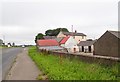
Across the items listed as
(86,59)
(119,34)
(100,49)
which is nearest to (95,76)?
(86,59)

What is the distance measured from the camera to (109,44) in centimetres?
4150

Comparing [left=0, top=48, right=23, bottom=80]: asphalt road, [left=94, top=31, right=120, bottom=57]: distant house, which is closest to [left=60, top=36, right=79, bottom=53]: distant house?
[left=94, top=31, right=120, bottom=57]: distant house

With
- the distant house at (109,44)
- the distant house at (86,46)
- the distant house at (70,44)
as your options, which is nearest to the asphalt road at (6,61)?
the distant house at (109,44)

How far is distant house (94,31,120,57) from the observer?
38906 millimetres

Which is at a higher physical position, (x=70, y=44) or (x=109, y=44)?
(x=109, y=44)

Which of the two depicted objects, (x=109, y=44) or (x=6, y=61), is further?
(x=109, y=44)

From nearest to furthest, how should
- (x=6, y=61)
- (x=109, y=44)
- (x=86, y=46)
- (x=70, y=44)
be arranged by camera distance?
(x=6, y=61) → (x=109, y=44) → (x=86, y=46) → (x=70, y=44)

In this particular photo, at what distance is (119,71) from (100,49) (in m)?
34.9

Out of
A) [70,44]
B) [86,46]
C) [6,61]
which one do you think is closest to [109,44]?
[6,61]

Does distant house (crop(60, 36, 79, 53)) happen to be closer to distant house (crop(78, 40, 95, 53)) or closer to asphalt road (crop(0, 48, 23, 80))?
distant house (crop(78, 40, 95, 53))

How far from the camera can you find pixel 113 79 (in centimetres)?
916

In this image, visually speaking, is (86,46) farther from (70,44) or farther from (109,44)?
(109,44)

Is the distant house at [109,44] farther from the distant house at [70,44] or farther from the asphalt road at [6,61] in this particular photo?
the distant house at [70,44]

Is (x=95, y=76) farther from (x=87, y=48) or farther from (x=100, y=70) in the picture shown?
(x=87, y=48)
